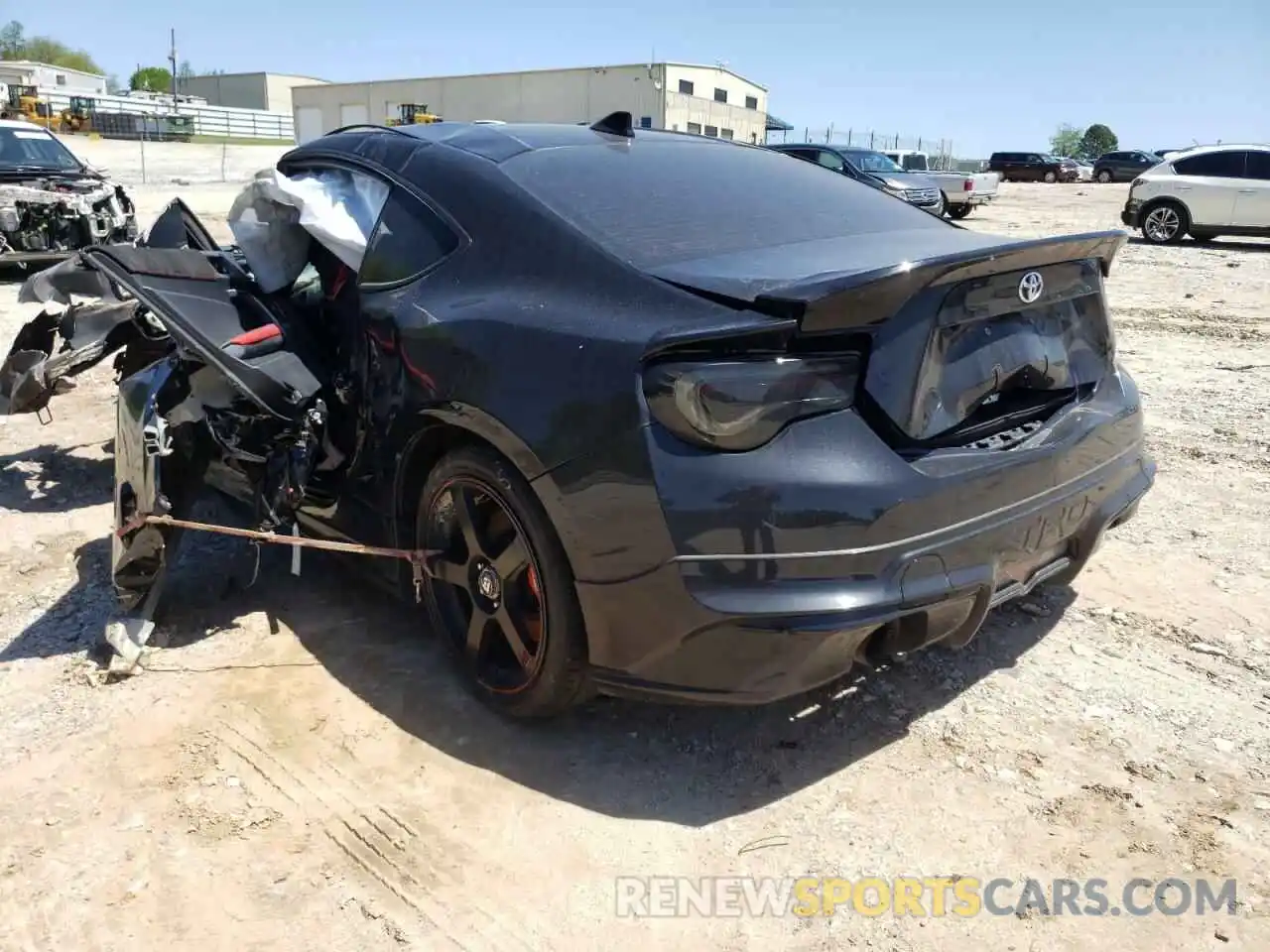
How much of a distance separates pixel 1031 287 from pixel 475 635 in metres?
1.83

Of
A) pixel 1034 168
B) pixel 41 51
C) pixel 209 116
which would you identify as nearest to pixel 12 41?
pixel 41 51

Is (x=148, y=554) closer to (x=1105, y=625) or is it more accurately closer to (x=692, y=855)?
(x=692, y=855)

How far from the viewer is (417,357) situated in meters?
2.89

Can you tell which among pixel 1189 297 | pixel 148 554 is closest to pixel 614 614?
pixel 148 554

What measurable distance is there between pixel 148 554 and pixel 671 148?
7.33ft

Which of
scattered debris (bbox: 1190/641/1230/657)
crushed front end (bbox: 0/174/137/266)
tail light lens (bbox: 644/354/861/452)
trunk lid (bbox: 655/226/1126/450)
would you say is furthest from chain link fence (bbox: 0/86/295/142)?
scattered debris (bbox: 1190/641/1230/657)

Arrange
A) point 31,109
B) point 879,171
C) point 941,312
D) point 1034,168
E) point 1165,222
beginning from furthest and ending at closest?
1. point 31,109
2. point 1034,168
3. point 879,171
4. point 1165,222
5. point 941,312

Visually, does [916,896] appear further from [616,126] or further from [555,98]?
[555,98]

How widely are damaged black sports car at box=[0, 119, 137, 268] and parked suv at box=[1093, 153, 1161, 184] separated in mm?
43509

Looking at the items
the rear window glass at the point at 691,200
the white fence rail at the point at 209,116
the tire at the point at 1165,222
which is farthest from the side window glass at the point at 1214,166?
the white fence rail at the point at 209,116

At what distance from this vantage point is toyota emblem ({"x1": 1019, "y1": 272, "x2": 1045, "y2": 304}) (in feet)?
8.59

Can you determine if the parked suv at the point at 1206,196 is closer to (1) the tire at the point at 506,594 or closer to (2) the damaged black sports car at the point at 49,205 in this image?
(2) the damaged black sports car at the point at 49,205

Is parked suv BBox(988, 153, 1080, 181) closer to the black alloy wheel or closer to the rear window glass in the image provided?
the rear window glass

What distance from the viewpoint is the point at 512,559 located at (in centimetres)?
273
